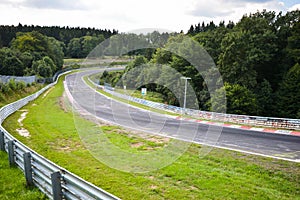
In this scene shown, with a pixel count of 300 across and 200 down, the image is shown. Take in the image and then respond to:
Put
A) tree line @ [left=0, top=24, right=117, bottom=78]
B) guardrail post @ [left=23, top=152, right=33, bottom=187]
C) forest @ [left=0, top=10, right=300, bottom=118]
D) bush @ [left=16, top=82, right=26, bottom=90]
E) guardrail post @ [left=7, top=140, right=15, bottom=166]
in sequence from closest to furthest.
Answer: guardrail post @ [left=23, top=152, right=33, bottom=187]
guardrail post @ [left=7, top=140, right=15, bottom=166]
bush @ [left=16, top=82, right=26, bottom=90]
forest @ [left=0, top=10, right=300, bottom=118]
tree line @ [left=0, top=24, right=117, bottom=78]

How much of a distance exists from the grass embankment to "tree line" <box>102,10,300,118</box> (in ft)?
78.6

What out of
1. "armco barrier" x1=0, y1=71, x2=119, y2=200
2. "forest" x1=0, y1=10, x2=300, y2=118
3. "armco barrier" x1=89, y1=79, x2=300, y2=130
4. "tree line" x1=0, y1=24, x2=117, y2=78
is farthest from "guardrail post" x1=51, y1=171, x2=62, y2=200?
"tree line" x1=0, y1=24, x2=117, y2=78

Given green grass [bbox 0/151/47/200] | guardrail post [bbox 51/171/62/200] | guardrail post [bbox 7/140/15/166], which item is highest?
guardrail post [bbox 51/171/62/200]

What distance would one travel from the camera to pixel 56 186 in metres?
4.85

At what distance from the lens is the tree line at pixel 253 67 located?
3859 centimetres

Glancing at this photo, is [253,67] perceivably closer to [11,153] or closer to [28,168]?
[11,153]

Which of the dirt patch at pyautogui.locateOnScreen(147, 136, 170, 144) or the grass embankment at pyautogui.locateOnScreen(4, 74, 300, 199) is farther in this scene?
the dirt patch at pyautogui.locateOnScreen(147, 136, 170, 144)

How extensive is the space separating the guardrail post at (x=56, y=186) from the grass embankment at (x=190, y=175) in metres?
1.84

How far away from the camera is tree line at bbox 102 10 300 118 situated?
3859cm

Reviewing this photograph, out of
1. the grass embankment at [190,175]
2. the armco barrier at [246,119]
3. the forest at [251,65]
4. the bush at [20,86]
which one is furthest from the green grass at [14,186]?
the bush at [20,86]

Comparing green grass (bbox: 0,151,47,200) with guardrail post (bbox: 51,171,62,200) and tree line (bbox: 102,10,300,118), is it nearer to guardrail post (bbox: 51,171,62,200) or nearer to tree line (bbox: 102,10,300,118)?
guardrail post (bbox: 51,171,62,200)

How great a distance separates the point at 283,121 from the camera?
21.2 meters

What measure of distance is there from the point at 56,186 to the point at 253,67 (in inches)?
1810

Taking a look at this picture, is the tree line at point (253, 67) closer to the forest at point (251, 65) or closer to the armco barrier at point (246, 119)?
the forest at point (251, 65)
